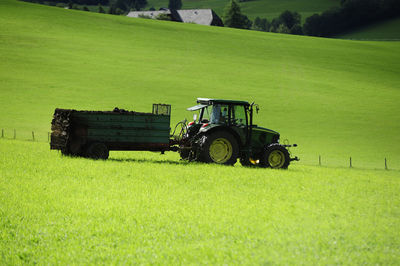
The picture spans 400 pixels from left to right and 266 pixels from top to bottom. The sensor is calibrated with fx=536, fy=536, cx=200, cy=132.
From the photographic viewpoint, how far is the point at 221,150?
20422 mm

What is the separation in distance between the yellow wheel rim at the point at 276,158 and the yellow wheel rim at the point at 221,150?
69.4 inches

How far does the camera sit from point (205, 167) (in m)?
19.0

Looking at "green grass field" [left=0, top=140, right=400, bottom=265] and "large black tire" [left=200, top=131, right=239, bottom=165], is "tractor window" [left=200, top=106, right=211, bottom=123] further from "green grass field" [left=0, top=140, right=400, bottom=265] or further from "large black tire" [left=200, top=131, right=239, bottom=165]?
"green grass field" [left=0, top=140, right=400, bottom=265]

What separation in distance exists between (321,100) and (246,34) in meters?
36.4

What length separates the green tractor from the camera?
20.2 metres

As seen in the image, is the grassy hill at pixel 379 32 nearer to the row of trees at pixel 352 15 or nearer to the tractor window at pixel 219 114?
the row of trees at pixel 352 15

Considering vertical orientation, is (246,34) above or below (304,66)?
above

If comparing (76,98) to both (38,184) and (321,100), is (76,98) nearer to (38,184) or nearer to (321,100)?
(321,100)

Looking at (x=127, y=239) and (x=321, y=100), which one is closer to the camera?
(x=127, y=239)

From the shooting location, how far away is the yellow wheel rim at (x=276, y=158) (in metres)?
20.9

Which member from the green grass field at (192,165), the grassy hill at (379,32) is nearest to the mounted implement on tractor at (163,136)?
the green grass field at (192,165)

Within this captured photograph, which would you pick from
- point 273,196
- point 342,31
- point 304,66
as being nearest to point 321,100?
point 304,66

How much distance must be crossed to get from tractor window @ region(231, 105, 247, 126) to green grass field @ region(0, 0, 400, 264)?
2.30 metres

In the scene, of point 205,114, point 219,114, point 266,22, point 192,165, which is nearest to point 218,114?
point 219,114
